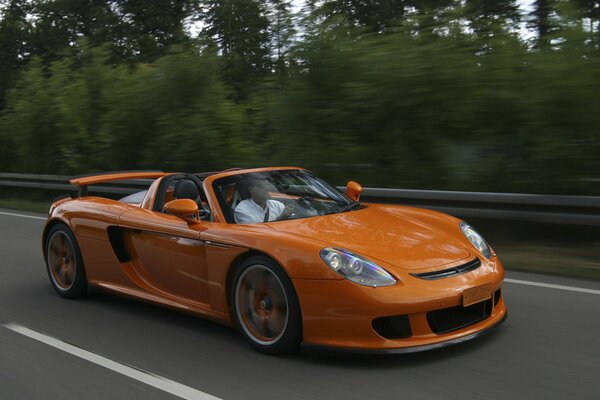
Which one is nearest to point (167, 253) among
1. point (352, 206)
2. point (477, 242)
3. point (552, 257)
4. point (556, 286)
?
point (352, 206)

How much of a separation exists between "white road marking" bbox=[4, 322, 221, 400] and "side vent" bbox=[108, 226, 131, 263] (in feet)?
2.68

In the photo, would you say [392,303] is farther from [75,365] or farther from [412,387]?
[75,365]

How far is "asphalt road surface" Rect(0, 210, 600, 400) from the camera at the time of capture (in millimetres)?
3523

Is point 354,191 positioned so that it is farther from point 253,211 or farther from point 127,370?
point 127,370

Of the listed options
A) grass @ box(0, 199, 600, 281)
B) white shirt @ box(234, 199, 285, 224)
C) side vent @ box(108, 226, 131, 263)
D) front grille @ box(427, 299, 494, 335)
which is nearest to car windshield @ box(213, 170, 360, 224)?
white shirt @ box(234, 199, 285, 224)

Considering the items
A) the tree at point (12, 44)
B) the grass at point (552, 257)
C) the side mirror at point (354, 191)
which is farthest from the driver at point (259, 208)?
the tree at point (12, 44)

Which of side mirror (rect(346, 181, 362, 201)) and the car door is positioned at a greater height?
side mirror (rect(346, 181, 362, 201))

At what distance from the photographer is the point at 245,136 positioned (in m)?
13.2

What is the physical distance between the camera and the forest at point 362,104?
834 centimetres

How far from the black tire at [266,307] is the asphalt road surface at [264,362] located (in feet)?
0.36

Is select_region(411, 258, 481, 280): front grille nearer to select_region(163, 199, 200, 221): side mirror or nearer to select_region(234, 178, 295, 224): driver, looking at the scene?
select_region(234, 178, 295, 224): driver

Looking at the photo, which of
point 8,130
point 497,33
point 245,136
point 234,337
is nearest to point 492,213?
point 497,33

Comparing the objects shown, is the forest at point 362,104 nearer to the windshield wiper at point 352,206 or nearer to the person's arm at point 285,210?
the windshield wiper at point 352,206

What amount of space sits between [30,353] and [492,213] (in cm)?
497
